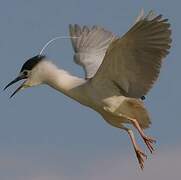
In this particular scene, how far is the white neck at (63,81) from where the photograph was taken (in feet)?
38.7

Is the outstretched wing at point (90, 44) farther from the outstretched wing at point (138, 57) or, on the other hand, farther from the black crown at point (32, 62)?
the outstretched wing at point (138, 57)

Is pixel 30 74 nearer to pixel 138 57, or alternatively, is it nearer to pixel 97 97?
pixel 97 97

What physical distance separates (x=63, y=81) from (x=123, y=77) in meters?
0.78

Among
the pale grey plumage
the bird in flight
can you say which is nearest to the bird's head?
the bird in flight

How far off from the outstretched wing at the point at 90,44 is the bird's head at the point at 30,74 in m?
1.25

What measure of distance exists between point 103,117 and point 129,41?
4.31 feet

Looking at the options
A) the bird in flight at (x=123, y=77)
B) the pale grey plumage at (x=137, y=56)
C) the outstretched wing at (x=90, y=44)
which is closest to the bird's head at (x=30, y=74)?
the bird in flight at (x=123, y=77)

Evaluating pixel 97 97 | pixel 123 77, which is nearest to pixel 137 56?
pixel 123 77

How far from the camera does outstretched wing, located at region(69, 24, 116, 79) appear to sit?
45.0 ft

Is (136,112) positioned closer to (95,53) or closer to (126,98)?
(126,98)

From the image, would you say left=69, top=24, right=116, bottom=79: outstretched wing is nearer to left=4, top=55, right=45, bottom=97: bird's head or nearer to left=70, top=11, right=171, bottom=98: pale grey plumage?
left=4, top=55, right=45, bottom=97: bird's head

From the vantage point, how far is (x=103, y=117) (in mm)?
12109

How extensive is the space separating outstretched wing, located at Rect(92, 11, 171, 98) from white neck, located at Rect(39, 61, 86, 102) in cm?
23

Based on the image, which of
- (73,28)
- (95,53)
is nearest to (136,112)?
(95,53)
